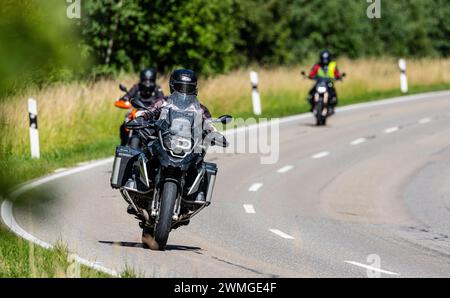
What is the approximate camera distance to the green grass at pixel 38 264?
618cm

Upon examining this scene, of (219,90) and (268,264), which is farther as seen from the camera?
(219,90)

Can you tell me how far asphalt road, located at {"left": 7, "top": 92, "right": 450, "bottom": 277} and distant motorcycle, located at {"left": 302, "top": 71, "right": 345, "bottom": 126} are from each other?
6.41 ft

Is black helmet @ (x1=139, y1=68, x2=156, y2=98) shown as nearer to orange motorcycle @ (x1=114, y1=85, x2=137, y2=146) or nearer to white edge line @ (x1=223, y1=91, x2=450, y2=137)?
orange motorcycle @ (x1=114, y1=85, x2=137, y2=146)

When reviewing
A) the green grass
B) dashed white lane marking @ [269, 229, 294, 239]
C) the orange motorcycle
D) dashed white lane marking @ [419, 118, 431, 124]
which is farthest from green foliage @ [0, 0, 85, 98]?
dashed white lane marking @ [419, 118, 431, 124]

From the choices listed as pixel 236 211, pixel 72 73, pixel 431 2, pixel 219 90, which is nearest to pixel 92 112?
pixel 219 90

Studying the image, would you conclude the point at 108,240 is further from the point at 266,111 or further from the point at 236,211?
the point at 266,111

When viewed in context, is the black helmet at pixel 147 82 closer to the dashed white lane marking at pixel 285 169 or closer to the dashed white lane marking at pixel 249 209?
the dashed white lane marking at pixel 249 209

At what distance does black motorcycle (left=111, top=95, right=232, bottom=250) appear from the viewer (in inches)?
320

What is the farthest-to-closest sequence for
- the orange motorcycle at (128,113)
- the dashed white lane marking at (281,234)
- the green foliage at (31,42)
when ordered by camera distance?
1. the orange motorcycle at (128,113)
2. the dashed white lane marking at (281,234)
3. the green foliage at (31,42)

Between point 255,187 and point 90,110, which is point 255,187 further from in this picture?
point 90,110

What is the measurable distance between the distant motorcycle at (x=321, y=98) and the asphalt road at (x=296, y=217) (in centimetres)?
195

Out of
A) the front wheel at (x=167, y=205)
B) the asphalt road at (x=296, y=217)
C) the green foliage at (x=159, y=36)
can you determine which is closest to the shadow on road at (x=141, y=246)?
the asphalt road at (x=296, y=217)

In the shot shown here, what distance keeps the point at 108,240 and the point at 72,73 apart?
7064 millimetres

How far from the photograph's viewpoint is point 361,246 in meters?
9.79
